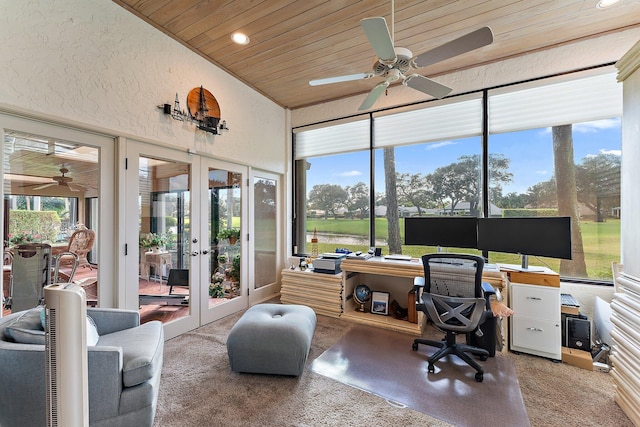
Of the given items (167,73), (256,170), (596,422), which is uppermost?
(167,73)

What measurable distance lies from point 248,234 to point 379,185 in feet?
6.95

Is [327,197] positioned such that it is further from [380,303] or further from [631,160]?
[631,160]

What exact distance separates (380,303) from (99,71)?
12.7ft

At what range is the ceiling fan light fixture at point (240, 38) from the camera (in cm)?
288

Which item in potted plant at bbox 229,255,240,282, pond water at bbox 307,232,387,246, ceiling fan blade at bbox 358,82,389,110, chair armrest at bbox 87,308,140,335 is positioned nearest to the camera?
chair armrest at bbox 87,308,140,335

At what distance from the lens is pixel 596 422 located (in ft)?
5.93

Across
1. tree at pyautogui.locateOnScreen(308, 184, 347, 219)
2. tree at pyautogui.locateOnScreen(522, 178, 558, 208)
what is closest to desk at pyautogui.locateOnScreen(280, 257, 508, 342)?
tree at pyautogui.locateOnScreen(308, 184, 347, 219)

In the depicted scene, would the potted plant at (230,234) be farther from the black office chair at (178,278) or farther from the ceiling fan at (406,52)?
the ceiling fan at (406,52)

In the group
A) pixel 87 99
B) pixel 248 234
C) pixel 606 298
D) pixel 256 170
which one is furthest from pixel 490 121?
pixel 87 99

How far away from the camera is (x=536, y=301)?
2.65m

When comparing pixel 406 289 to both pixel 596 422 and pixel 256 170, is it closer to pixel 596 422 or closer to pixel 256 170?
pixel 596 422

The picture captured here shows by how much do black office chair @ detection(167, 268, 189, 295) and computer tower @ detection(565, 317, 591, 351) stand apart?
13.3ft

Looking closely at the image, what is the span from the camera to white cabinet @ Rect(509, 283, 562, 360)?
257cm

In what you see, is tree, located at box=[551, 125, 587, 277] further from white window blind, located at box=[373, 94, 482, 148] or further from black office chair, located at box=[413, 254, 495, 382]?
black office chair, located at box=[413, 254, 495, 382]
